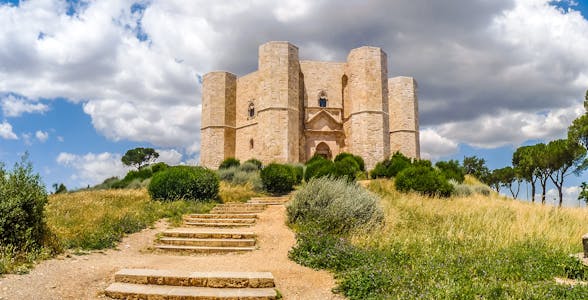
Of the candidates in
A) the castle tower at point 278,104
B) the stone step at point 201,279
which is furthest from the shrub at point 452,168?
the stone step at point 201,279

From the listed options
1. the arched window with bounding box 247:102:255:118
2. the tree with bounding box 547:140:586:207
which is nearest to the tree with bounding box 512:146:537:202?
the tree with bounding box 547:140:586:207

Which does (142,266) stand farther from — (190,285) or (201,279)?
(201,279)

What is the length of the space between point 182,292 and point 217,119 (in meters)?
25.2

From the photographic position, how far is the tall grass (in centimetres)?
683

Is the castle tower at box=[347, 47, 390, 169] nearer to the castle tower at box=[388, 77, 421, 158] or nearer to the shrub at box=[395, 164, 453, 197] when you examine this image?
the castle tower at box=[388, 77, 421, 158]

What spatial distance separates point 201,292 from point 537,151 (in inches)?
984

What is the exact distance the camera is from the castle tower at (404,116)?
2988 cm

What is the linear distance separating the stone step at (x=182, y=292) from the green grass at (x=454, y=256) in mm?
994

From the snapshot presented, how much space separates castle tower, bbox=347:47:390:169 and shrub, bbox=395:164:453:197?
479 inches

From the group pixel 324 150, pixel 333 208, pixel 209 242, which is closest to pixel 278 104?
pixel 324 150

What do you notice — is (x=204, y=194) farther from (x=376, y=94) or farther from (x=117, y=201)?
(x=376, y=94)

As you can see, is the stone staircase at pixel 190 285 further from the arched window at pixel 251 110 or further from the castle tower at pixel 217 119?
the castle tower at pixel 217 119

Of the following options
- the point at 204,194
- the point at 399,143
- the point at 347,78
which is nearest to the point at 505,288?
the point at 204,194

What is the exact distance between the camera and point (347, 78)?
90.3 ft
